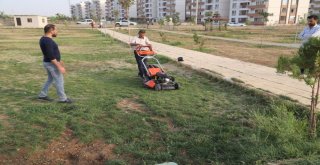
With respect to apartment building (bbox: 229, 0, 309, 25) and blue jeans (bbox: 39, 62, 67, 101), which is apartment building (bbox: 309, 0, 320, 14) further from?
blue jeans (bbox: 39, 62, 67, 101)

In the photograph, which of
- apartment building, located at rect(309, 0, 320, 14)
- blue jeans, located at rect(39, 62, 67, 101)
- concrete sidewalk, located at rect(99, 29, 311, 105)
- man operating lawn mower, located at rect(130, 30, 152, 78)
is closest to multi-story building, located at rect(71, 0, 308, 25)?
apartment building, located at rect(309, 0, 320, 14)

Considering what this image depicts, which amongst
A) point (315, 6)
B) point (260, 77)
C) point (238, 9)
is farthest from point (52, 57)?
point (315, 6)

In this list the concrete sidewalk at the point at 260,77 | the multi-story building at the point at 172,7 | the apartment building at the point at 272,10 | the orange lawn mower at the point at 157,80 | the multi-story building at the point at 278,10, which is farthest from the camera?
the multi-story building at the point at 172,7

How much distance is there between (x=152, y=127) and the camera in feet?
15.1

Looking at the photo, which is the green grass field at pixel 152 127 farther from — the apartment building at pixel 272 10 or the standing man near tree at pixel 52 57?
the apartment building at pixel 272 10

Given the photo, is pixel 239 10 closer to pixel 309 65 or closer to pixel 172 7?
pixel 172 7

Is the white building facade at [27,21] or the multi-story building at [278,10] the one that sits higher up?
the multi-story building at [278,10]

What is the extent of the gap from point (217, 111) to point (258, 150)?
1829mm

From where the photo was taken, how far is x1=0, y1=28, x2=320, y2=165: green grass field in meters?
3.63

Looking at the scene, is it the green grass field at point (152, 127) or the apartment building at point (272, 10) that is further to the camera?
the apartment building at point (272, 10)

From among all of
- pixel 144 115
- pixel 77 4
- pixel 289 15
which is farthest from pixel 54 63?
pixel 77 4

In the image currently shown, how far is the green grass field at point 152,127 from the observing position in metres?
3.63

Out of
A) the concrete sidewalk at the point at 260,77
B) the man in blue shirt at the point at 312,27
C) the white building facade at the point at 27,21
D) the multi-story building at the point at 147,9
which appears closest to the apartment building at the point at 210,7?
the multi-story building at the point at 147,9

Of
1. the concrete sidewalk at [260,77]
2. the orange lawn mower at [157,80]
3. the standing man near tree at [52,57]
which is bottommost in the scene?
the concrete sidewalk at [260,77]
